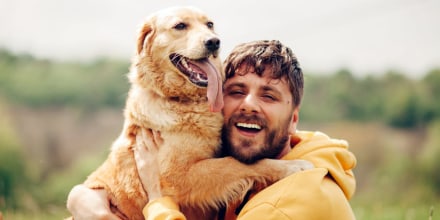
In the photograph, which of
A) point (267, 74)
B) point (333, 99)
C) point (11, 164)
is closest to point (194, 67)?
point (267, 74)

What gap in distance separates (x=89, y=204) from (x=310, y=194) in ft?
4.92

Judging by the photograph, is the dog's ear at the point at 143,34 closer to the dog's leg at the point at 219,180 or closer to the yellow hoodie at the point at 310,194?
the dog's leg at the point at 219,180

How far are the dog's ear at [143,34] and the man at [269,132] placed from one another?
0.64 metres

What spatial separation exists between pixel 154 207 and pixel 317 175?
0.94m

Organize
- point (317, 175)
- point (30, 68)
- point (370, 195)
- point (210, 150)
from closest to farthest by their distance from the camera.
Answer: point (317, 175), point (210, 150), point (370, 195), point (30, 68)

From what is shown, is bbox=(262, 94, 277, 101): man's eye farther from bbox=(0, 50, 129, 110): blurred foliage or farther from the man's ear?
bbox=(0, 50, 129, 110): blurred foliage

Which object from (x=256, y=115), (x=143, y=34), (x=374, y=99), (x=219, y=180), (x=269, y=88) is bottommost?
(x=374, y=99)

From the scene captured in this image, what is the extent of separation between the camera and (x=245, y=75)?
3.48m

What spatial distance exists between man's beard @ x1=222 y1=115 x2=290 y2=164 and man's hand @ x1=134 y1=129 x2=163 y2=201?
0.46 m

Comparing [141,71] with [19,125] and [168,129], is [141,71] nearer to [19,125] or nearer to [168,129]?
[168,129]

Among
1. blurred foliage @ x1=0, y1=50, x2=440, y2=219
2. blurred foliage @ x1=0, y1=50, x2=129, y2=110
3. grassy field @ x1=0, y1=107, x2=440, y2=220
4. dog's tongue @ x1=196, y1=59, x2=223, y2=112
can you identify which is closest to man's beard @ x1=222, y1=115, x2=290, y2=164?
dog's tongue @ x1=196, y1=59, x2=223, y2=112

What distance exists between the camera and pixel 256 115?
3.37m

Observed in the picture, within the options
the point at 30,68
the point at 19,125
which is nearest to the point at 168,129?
the point at 19,125

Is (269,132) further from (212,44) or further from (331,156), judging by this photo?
(212,44)
